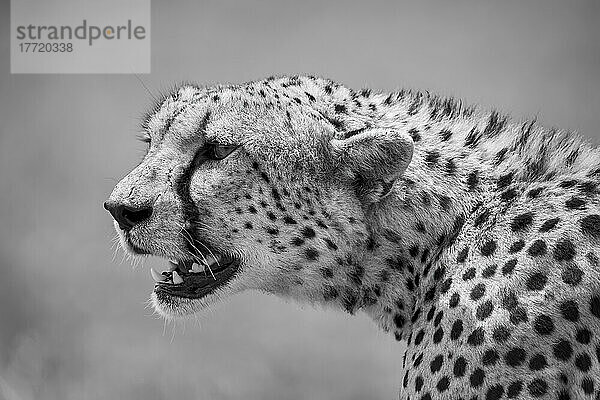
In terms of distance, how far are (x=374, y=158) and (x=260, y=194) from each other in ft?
1.21

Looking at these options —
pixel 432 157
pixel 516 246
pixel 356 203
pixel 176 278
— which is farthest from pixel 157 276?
pixel 516 246

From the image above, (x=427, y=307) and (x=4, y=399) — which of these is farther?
(x=4, y=399)

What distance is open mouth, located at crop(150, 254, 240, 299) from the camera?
3.07 metres

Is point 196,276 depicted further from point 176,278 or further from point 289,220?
point 289,220

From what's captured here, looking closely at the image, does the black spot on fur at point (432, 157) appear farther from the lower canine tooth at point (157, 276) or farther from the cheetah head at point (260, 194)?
the lower canine tooth at point (157, 276)

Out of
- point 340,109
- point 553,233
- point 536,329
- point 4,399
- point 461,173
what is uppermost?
point 340,109

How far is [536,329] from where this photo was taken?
2.54 metres

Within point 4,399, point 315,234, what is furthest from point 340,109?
point 4,399

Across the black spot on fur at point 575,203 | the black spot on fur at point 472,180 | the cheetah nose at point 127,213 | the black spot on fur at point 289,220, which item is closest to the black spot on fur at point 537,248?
the black spot on fur at point 575,203

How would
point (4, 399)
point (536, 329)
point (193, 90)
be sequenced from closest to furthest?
point (536, 329) < point (193, 90) < point (4, 399)

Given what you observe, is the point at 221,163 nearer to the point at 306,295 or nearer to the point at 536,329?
the point at 306,295

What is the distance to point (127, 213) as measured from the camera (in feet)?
9.72

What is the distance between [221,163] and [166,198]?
0.20 metres

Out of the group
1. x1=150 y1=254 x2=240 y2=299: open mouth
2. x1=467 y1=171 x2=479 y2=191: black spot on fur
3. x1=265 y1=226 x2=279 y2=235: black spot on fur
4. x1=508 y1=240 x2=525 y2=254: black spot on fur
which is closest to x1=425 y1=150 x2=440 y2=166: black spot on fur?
x1=467 y1=171 x2=479 y2=191: black spot on fur
